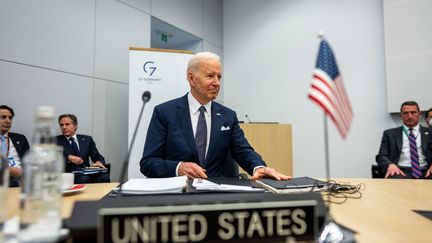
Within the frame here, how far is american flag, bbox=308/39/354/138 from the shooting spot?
2.02 ft

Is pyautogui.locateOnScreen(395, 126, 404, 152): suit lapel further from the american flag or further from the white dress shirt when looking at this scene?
the american flag

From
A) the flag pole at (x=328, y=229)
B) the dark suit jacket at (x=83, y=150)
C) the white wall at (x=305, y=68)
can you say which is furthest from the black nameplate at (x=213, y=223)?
the white wall at (x=305, y=68)

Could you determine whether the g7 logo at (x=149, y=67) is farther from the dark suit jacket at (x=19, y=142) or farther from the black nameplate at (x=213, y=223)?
the black nameplate at (x=213, y=223)

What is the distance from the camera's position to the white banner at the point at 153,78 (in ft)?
9.71

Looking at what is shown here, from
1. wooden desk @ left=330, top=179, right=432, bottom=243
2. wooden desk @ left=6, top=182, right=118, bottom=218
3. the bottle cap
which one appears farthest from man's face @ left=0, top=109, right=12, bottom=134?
wooden desk @ left=330, top=179, right=432, bottom=243

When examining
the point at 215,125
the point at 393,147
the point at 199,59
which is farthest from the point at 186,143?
the point at 393,147

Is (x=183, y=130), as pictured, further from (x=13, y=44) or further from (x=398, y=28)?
(x=398, y=28)

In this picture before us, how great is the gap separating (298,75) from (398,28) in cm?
138

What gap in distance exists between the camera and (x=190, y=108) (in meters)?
1.75

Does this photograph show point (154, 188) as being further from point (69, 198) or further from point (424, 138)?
point (424, 138)

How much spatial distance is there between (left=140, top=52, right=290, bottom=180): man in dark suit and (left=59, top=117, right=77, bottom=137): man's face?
1.53 meters

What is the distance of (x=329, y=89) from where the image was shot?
0.61 m

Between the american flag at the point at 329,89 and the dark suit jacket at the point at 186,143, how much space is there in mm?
963

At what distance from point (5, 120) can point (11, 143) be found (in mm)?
223
